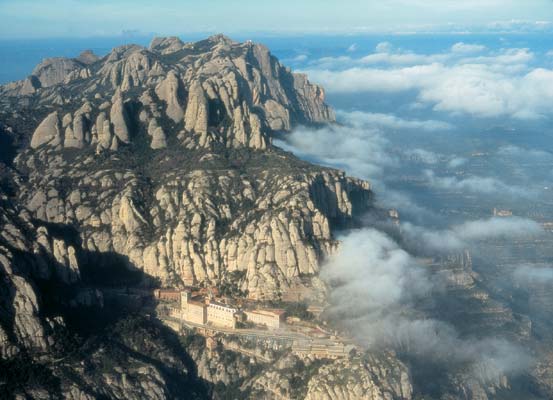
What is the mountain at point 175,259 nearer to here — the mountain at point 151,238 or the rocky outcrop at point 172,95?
the mountain at point 151,238

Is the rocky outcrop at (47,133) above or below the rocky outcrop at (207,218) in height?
above

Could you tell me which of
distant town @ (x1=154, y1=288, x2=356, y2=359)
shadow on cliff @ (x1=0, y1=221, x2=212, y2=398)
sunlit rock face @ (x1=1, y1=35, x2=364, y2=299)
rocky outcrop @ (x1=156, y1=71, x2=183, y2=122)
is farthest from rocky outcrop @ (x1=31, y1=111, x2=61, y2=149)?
distant town @ (x1=154, y1=288, x2=356, y2=359)

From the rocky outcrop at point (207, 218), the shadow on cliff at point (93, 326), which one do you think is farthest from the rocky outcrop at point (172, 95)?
the shadow on cliff at point (93, 326)

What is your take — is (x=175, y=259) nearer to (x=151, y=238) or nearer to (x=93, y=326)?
(x=151, y=238)

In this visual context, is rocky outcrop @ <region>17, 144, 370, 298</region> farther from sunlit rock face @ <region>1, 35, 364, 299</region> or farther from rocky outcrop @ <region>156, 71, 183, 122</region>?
rocky outcrop @ <region>156, 71, 183, 122</region>

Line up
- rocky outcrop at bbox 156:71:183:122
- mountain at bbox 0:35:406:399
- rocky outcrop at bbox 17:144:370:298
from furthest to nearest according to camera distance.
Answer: rocky outcrop at bbox 156:71:183:122, rocky outcrop at bbox 17:144:370:298, mountain at bbox 0:35:406:399

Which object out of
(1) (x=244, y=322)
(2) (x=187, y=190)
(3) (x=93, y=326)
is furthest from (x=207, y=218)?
(3) (x=93, y=326)
